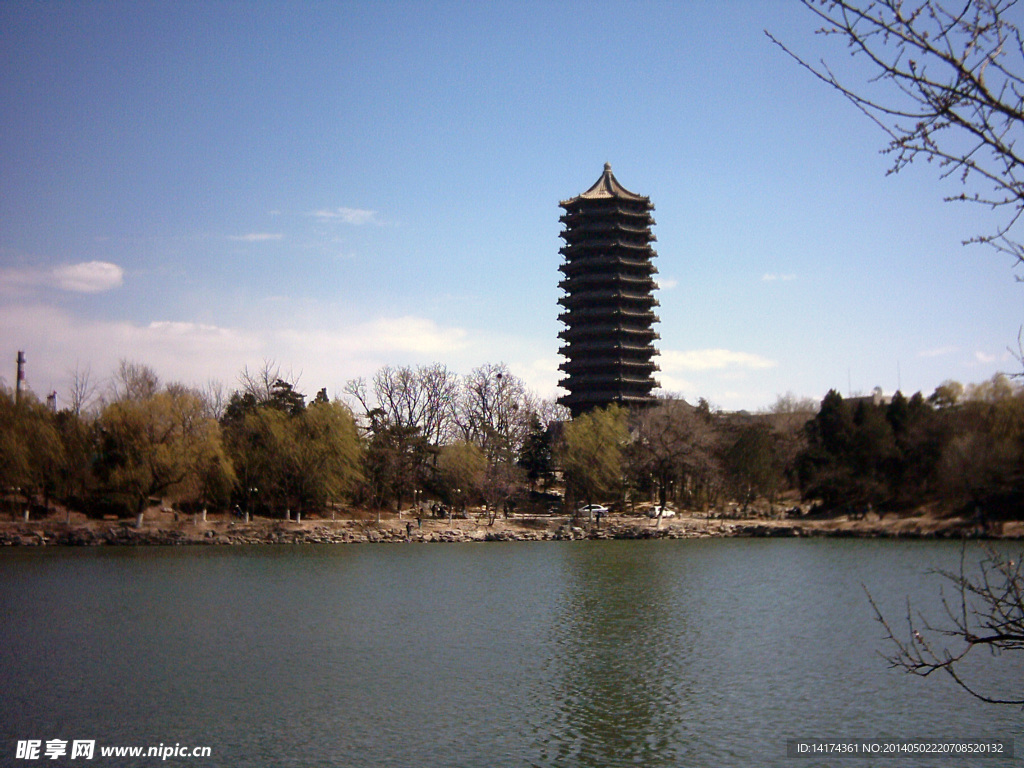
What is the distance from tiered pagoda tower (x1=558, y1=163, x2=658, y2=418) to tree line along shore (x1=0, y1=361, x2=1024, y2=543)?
10.8 ft

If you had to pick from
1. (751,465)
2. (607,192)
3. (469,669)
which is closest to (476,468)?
(751,465)

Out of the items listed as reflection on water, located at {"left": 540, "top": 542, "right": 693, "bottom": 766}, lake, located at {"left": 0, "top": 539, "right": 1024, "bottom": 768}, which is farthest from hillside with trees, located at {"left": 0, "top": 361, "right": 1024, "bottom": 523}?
reflection on water, located at {"left": 540, "top": 542, "right": 693, "bottom": 766}

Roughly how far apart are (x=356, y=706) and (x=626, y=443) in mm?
38415

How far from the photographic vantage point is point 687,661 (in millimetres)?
14680

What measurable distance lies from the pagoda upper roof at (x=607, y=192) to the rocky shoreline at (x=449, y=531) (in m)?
23.5

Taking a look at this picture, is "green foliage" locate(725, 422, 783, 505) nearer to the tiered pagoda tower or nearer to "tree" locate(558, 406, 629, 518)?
"tree" locate(558, 406, 629, 518)

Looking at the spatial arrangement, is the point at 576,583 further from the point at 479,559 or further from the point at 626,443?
the point at 626,443

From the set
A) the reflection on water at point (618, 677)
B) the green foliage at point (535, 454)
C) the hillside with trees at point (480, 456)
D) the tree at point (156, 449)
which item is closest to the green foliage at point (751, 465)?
the hillside with trees at point (480, 456)

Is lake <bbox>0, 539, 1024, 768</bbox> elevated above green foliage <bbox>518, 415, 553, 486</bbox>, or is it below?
below

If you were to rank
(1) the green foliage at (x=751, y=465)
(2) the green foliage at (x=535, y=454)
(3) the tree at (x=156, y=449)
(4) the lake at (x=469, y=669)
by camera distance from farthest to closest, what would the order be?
(2) the green foliage at (x=535, y=454) < (1) the green foliage at (x=751, y=465) < (3) the tree at (x=156, y=449) < (4) the lake at (x=469, y=669)

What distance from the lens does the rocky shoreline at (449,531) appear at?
35.6 meters

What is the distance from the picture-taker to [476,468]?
1804 inches

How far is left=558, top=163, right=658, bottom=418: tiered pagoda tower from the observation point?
58.3 metres

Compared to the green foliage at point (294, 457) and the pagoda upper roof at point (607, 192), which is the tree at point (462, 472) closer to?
the green foliage at point (294, 457)
